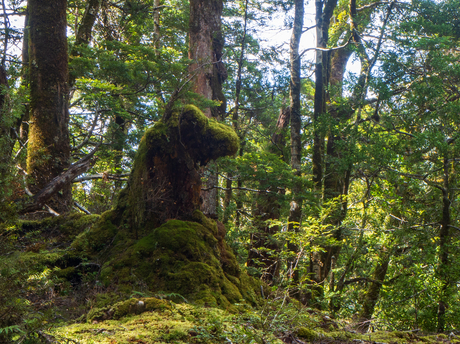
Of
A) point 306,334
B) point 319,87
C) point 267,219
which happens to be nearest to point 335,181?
point 267,219

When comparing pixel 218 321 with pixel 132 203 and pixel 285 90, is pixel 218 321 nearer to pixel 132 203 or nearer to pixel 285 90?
pixel 132 203

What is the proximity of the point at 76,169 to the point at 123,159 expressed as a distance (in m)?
4.58

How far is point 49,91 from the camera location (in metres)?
7.98

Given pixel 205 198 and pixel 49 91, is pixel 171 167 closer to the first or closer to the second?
pixel 205 198

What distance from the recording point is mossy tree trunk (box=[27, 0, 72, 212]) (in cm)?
771

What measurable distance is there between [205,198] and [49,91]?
4979 mm

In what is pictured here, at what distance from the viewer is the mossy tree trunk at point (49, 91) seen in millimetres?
7715

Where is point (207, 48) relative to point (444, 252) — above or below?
above

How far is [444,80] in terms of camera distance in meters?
8.03

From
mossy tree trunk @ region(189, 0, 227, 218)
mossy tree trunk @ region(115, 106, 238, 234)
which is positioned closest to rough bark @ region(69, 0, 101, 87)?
mossy tree trunk @ region(189, 0, 227, 218)

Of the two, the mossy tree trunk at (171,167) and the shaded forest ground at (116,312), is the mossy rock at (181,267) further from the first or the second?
the mossy tree trunk at (171,167)

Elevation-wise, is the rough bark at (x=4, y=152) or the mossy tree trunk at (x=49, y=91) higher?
the mossy tree trunk at (x=49, y=91)

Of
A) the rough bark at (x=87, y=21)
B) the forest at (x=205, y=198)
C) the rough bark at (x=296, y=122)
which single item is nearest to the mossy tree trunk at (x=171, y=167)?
the forest at (x=205, y=198)

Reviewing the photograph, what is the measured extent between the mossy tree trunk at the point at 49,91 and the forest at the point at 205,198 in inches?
1.3
